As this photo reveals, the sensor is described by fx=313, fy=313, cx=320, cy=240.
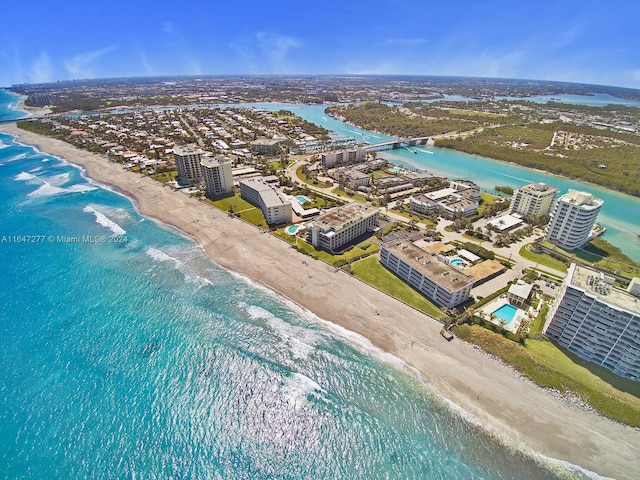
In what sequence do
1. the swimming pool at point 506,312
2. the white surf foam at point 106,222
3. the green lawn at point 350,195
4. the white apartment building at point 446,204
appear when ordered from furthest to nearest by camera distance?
the green lawn at point 350,195
the white apartment building at point 446,204
the white surf foam at point 106,222
the swimming pool at point 506,312

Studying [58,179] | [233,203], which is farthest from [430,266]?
[58,179]

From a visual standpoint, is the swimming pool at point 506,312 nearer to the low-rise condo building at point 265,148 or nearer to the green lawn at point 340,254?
the green lawn at point 340,254

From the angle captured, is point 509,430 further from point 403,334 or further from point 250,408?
point 250,408

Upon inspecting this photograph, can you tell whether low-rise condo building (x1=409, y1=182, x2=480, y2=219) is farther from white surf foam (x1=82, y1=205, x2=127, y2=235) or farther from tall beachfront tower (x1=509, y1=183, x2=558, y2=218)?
white surf foam (x1=82, y1=205, x2=127, y2=235)

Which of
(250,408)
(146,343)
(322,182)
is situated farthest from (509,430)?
(322,182)

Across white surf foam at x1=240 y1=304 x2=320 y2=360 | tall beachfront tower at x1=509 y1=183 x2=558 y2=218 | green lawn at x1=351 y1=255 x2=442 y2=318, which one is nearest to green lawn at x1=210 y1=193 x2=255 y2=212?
green lawn at x1=351 y1=255 x2=442 y2=318

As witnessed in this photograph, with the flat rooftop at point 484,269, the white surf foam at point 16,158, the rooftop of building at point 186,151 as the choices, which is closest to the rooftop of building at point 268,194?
the rooftop of building at point 186,151
